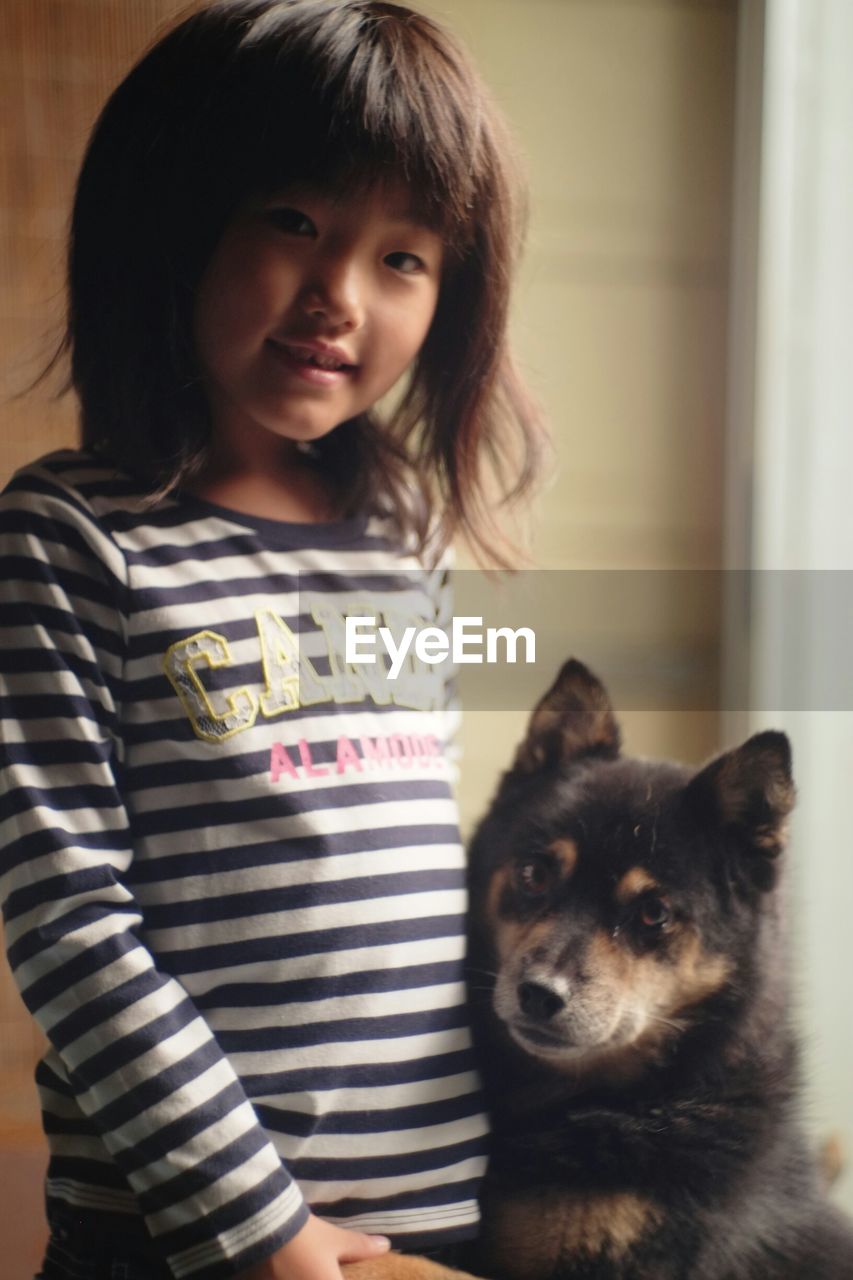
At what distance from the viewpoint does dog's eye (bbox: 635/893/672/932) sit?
59 cm

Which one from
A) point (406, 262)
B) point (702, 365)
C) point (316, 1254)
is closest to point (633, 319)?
point (702, 365)

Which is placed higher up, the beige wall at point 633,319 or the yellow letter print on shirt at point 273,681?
the beige wall at point 633,319

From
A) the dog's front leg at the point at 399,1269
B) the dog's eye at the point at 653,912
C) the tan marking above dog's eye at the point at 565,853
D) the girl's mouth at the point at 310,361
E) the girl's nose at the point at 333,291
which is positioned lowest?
the dog's front leg at the point at 399,1269

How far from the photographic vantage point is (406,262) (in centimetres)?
60

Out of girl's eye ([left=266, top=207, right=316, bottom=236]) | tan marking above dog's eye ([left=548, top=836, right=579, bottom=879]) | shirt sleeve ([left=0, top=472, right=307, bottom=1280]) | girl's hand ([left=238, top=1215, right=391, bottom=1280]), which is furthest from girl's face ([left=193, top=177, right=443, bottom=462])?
girl's hand ([left=238, top=1215, right=391, bottom=1280])

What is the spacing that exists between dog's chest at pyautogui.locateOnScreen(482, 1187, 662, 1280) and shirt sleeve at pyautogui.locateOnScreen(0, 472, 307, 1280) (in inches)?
4.3

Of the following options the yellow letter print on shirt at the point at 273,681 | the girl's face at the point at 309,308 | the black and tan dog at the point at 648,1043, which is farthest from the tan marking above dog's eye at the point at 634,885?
the girl's face at the point at 309,308

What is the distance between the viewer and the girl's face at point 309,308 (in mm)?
576

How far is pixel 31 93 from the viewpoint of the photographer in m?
0.62

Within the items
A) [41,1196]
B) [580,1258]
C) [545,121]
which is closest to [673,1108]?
[580,1258]

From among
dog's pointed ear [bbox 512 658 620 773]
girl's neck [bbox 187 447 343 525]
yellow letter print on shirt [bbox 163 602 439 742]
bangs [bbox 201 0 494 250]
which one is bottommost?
dog's pointed ear [bbox 512 658 620 773]

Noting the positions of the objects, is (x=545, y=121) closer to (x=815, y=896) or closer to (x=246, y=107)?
(x=246, y=107)

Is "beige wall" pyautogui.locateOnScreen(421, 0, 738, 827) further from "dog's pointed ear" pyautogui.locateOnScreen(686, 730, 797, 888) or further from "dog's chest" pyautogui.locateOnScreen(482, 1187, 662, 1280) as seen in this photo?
"dog's chest" pyautogui.locateOnScreen(482, 1187, 662, 1280)

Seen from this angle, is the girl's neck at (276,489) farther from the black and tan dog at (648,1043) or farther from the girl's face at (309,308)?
the black and tan dog at (648,1043)
